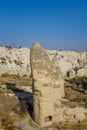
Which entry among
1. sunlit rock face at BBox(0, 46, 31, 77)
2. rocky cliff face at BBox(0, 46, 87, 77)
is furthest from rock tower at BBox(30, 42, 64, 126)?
sunlit rock face at BBox(0, 46, 31, 77)

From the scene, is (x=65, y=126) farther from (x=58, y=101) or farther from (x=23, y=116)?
(x=23, y=116)

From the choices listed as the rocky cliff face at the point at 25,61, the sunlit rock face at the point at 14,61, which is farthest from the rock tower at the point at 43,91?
the sunlit rock face at the point at 14,61

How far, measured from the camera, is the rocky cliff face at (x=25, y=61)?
73625 millimetres

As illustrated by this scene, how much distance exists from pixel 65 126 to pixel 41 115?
6.65ft

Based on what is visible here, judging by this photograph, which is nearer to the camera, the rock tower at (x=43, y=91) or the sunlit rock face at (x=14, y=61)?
the rock tower at (x=43, y=91)

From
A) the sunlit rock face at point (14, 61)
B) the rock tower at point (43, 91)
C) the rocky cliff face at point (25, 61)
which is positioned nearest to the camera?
the rock tower at point (43, 91)

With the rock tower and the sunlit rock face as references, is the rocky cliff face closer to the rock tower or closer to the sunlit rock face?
the sunlit rock face

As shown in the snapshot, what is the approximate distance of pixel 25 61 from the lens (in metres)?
79.4

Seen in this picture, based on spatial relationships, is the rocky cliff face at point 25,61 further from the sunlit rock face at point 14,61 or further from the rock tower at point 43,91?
the rock tower at point 43,91

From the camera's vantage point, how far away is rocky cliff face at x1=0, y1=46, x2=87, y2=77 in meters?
73.6

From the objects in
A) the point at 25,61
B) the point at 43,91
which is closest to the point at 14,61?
the point at 25,61

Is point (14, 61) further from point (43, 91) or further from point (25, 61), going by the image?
point (43, 91)

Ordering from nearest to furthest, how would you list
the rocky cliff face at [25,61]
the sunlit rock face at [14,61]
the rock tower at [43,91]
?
the rock tower at [43,91], the rocky cliff face at [25,61], the sunlit rock face at [14,61]

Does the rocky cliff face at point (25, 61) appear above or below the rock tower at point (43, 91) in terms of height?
above
